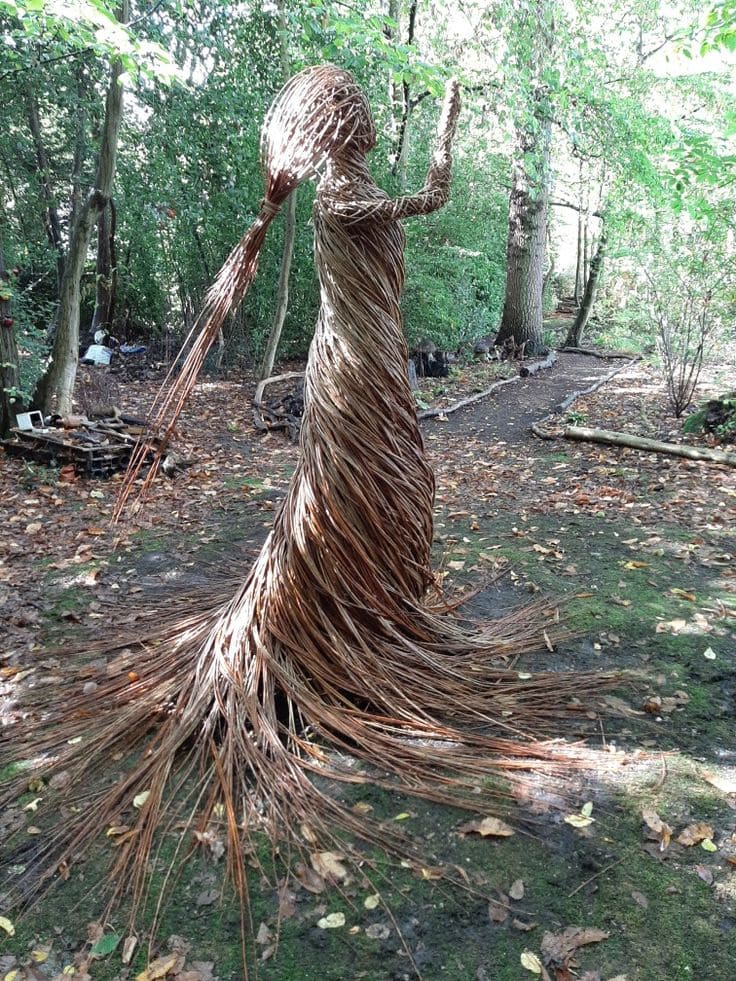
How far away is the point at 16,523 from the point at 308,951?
4108 mm

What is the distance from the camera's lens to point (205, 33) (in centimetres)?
881

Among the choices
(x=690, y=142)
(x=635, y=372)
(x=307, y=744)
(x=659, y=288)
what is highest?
(x=690, y=142)

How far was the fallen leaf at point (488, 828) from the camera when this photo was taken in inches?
83.7

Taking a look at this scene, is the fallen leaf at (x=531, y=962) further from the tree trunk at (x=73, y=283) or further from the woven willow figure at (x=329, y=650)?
the tree trunk at (x=73, y=283)

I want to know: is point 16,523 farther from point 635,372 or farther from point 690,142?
point 635,372

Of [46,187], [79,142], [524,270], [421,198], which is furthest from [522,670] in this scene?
[524,270]

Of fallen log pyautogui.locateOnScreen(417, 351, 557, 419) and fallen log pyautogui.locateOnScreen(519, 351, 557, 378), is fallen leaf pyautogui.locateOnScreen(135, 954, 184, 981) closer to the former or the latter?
fallen log pyautogui.locateOnScreen(417, 351, 557, 419)

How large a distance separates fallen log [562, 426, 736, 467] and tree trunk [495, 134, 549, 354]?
246 inches

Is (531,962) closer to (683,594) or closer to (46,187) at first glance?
(683,594)

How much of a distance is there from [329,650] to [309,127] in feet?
6.16

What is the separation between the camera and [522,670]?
3047 mm

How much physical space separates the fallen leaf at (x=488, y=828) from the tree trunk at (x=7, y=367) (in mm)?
5668

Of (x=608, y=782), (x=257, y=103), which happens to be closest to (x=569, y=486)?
(x=608, y=782)

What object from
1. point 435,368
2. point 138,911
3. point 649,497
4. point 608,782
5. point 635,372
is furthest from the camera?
point 635,372
